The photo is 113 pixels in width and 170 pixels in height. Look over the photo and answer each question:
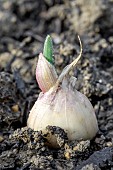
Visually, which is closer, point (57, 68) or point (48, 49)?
point (48, 49)

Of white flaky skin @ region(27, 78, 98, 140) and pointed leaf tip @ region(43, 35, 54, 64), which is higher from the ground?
pointed leaf tip @ region(43, 35, 54, 64)

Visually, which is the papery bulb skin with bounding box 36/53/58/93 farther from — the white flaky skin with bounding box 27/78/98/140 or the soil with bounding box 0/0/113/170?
the soil with bounding box 0/0/113/170

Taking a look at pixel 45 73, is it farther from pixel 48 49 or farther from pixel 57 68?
pixel 57 68

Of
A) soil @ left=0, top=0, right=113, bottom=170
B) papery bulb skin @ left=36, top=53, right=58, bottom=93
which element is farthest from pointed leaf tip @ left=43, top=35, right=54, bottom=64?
soil @ left=0, top=0, right=113, bottom=170

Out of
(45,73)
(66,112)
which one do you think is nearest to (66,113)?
(66,112)

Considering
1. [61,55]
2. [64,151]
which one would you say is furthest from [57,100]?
[61,55]

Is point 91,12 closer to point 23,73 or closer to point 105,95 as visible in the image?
point 23,73
